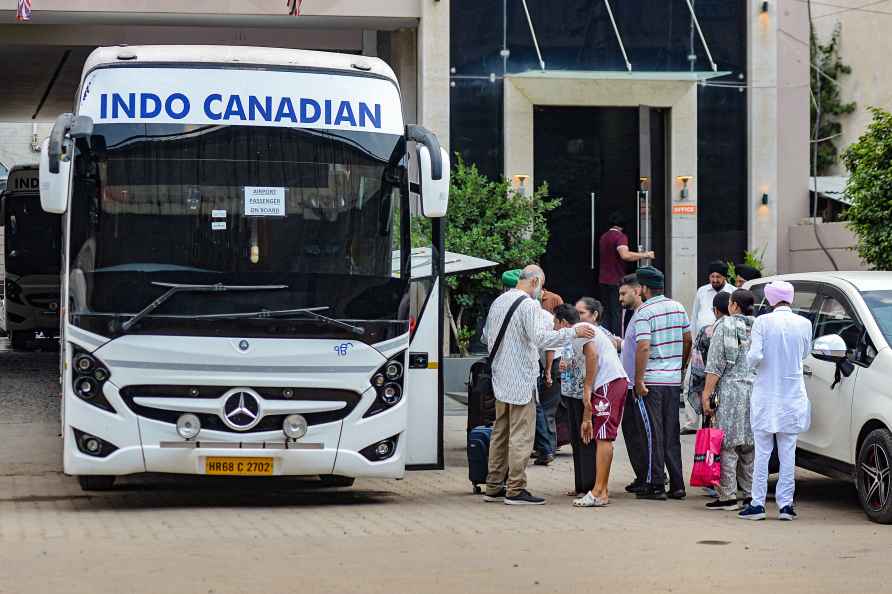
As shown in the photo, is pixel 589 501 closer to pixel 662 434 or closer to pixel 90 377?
pixel 662 434

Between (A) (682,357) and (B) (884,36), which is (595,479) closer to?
(A) (682,357)

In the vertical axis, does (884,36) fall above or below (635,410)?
above

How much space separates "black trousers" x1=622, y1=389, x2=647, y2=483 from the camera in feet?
40.0

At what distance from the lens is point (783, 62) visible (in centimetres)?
2525


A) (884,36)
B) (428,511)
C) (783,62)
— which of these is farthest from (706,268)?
(884,36)

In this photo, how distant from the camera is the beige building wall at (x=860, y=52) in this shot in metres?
39.8

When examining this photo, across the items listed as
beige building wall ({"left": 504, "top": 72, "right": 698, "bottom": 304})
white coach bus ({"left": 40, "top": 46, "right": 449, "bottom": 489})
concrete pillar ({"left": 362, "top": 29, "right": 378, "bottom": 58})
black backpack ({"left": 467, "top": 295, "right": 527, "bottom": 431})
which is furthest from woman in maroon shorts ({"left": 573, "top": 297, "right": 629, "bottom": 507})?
concrete pillar ({"left": 362, "top": 29, "right": 378, "bottom": 58})

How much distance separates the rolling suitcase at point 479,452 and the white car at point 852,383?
102 inches

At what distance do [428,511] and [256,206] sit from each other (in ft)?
8.84

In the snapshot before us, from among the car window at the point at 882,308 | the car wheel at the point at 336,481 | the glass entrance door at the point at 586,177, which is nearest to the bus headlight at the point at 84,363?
the car wheel at the point at 336,481

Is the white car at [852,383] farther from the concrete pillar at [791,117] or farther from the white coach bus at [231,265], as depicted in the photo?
the concrete pillar at [791,117]

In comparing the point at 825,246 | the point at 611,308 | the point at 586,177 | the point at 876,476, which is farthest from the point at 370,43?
the point at 876,476

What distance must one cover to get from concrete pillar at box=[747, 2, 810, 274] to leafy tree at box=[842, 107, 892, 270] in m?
5.17

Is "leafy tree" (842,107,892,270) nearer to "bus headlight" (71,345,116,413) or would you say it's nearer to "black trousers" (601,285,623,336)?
"black trousers" (601,285,623,336)
